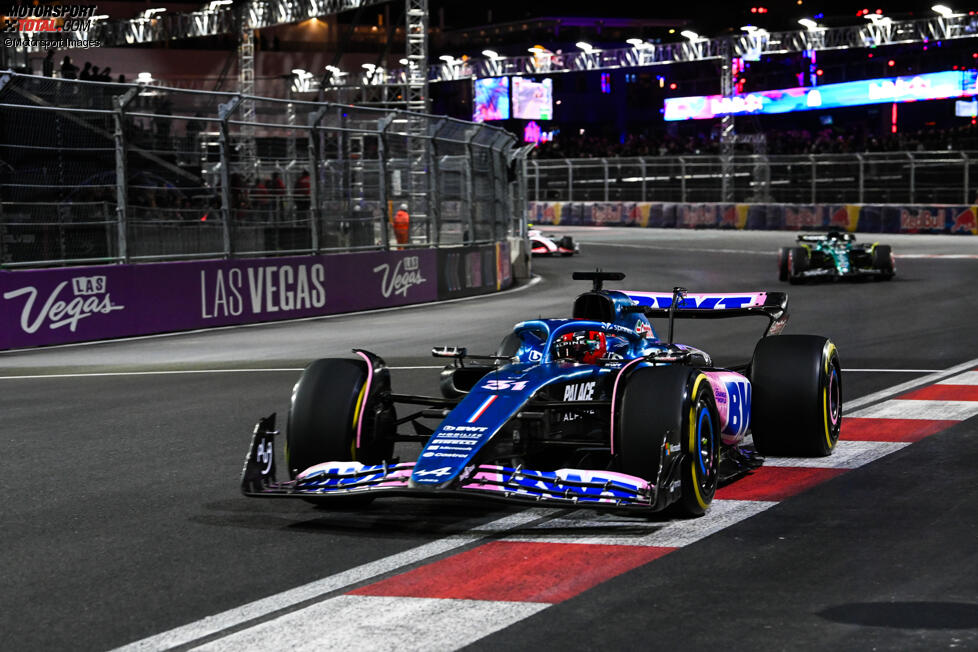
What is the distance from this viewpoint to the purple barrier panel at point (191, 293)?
16.2 meters

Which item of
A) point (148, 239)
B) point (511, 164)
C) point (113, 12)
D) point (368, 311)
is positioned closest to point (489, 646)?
point (148, 239)

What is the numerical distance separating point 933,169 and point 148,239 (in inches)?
1222

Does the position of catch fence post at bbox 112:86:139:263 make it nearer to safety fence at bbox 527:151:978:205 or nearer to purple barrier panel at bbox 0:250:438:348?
purple barrier panel at bbox 0:250:438:348

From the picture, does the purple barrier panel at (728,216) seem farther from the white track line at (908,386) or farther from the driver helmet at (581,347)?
the driver helmet at (581,347)

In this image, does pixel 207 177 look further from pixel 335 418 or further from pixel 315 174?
pixel 335 418

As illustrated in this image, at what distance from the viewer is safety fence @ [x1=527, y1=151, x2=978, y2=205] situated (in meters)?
42.8

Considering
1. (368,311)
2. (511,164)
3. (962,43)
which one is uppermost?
(962,43)

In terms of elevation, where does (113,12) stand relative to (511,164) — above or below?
above

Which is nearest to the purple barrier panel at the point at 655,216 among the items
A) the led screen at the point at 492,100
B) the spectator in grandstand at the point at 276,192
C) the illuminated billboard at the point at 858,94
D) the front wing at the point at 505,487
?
the illuminated billboard at the point at 858,94

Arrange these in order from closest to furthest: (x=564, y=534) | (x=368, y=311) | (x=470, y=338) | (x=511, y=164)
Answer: (x=564, y=534), (x=470, y=338), (x=368, y=311), (x=511, y=164)

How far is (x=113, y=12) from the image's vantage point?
54312 millimetres

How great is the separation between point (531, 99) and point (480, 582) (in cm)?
6688

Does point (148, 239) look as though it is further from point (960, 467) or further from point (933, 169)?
point (933, 169)

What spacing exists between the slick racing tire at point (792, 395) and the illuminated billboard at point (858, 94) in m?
42.4
